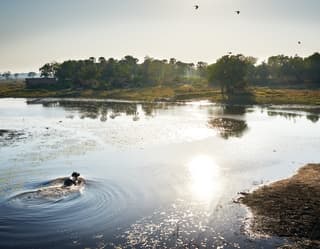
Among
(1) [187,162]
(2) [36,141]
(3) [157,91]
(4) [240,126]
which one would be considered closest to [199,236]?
(1) [187,162]

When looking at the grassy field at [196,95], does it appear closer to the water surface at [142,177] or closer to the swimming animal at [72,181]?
the water surface at [142,177]

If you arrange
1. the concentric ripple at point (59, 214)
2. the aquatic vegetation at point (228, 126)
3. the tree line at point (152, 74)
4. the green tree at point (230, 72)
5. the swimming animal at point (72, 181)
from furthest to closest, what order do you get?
the tree line at point (152, 74)
the green tree at point (230, 72)
the aquatic vegetation at point (228, 126)
the swimming animal at point (72, 181)
the concentric ripple at point (59, 214)

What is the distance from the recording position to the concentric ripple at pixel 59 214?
765 inches

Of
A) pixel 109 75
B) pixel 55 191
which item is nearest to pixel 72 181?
pixel 55 191

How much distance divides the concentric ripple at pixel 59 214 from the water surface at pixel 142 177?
0.06 metres

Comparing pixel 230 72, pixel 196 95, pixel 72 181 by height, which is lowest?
pixel 72 181

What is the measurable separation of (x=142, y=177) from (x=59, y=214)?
9.91 metres

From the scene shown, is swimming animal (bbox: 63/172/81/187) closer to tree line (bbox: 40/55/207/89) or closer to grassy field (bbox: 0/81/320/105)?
grassy field (bbox: 0/81/320/105)

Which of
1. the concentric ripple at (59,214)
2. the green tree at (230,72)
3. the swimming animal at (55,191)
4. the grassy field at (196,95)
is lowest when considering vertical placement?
the concentric ripple at (59,214)

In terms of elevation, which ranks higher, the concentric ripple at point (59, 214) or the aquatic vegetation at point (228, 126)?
the aquatic vegetation at point (228, 126)

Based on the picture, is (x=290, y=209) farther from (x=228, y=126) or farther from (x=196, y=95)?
(x=196, y=95)

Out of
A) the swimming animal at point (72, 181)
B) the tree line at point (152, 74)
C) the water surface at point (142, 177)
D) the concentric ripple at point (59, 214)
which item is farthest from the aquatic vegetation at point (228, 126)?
the tree line at point (152, 74)

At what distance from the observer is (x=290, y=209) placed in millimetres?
23000

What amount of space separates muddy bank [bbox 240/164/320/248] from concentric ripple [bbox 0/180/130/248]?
841 centimetres
